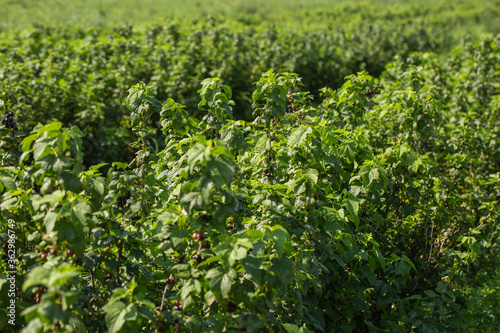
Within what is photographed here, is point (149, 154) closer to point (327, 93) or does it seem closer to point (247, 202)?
point (247, 202)

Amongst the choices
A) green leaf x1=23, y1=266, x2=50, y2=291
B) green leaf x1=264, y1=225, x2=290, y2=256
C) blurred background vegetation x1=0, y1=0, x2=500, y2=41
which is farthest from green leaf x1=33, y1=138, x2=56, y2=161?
blurred background vegetation x1=0, y1=0, x2=500, y2=41

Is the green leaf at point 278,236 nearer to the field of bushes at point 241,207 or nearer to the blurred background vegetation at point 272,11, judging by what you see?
the field of bushes at point 241,207

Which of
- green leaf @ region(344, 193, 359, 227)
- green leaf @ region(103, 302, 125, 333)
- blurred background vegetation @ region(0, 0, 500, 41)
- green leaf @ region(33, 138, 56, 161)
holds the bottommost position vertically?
green leaf @ region(344, 193, 359, 227)

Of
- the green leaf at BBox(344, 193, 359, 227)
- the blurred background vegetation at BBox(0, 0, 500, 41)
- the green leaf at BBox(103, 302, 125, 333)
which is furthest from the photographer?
the blurred background vegetation at BBox(0, 0, 500, 41)

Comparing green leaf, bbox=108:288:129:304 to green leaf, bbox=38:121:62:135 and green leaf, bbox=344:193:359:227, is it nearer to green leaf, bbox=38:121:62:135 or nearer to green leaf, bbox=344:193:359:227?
green leaf, bbox=38:121:62:135

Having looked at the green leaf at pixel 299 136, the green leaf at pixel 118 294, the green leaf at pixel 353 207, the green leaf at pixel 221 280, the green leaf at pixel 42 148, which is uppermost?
the green leaf at pixel 42 148

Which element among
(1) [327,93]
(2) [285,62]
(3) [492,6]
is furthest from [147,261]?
(3) [492,6]

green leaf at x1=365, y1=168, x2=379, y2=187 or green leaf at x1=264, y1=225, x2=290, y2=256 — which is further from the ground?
green leaf at x1=264, y1=225, x2=290, y2=256

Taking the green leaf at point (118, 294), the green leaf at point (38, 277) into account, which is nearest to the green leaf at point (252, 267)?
the green leaf at point (118, 294)

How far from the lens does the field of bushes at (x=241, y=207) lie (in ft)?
5.99

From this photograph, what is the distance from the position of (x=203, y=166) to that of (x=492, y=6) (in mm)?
23914

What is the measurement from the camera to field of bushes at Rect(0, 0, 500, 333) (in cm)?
183

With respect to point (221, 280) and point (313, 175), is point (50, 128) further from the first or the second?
point (313, 175)

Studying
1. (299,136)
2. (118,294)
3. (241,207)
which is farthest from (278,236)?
(299,136)
